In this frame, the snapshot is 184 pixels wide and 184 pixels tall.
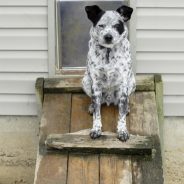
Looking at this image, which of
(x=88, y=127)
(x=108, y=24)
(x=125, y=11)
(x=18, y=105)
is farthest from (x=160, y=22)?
(x=18, y=105)

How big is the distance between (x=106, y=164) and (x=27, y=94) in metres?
1.31

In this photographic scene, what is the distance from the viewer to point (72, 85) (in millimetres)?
5801

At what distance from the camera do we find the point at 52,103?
5.69 meters

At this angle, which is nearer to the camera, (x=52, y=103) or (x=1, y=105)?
(x=52, y=103)

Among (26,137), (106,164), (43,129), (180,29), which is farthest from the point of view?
(26,137)

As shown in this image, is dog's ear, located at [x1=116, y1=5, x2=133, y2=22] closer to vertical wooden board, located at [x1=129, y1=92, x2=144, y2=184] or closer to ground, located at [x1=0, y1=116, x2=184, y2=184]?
vertical wooden board, located at [x1=129, y1=92, x2=144, y2=184]

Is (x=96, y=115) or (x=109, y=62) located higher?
(x=109, y=62)

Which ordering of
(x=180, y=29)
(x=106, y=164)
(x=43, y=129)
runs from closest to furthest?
(x=106, y=164)
(x=43, y=129)
(x=180, y=29)

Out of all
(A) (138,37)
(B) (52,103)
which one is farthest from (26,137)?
(A) (138,37)

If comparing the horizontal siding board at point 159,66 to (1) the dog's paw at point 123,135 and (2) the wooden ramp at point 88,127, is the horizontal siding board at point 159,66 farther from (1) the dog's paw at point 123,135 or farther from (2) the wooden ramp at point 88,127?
(1) the dog's paw at point 123,135

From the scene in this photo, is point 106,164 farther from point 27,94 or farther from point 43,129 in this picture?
point 27,94

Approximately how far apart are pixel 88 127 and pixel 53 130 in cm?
31

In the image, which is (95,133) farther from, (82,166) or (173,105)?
(173,105)

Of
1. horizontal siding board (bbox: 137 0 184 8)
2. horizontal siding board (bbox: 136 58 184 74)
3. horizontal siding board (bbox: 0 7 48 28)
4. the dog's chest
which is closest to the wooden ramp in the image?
horizontal siding board (bbox: 136 58 184 74)
